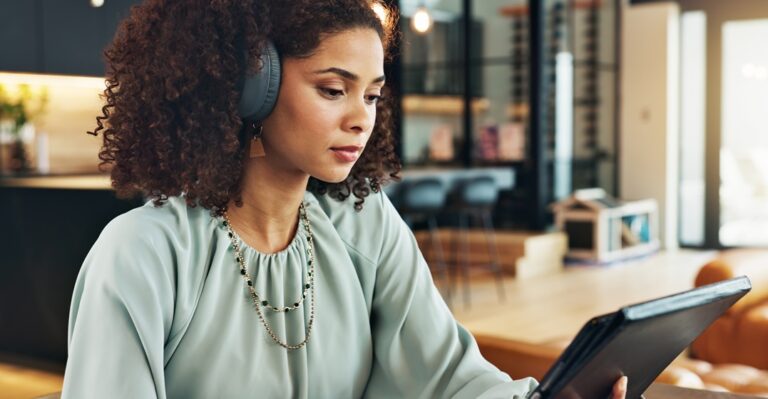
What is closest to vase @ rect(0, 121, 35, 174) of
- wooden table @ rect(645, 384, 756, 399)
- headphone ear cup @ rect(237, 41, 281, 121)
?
headphone ear cup @ rect(237, 41, 281, 121)

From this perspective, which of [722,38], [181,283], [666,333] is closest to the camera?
[666,333]

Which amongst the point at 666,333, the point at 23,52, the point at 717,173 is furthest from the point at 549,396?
the point at 717,173

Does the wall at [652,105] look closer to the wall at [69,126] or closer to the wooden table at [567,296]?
the wooden table at [567,296]

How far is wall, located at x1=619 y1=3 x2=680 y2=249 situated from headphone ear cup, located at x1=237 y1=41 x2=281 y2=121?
28.6 ft

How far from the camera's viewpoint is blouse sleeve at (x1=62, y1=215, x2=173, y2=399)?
42.9 inches

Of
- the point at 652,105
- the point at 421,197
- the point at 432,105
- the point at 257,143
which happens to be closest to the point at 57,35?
the point at 421,197

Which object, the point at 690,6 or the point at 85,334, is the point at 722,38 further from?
the point at 85,334

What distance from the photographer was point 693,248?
30.8 feet

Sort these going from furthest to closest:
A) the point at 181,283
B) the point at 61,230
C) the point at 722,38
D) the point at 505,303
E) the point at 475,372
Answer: the point at 722,38
the point at 505,303
the point at 61,230
the point at 475,372
the point at 181,283

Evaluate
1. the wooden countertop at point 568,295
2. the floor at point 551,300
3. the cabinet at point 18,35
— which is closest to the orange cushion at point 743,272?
the floor at point 551,300

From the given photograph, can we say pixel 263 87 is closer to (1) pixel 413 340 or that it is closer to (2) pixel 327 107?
(2) pixel 327 107

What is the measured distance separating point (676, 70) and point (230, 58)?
8.97 meters

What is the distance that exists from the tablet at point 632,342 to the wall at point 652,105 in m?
8.62

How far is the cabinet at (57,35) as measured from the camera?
4617 mm
